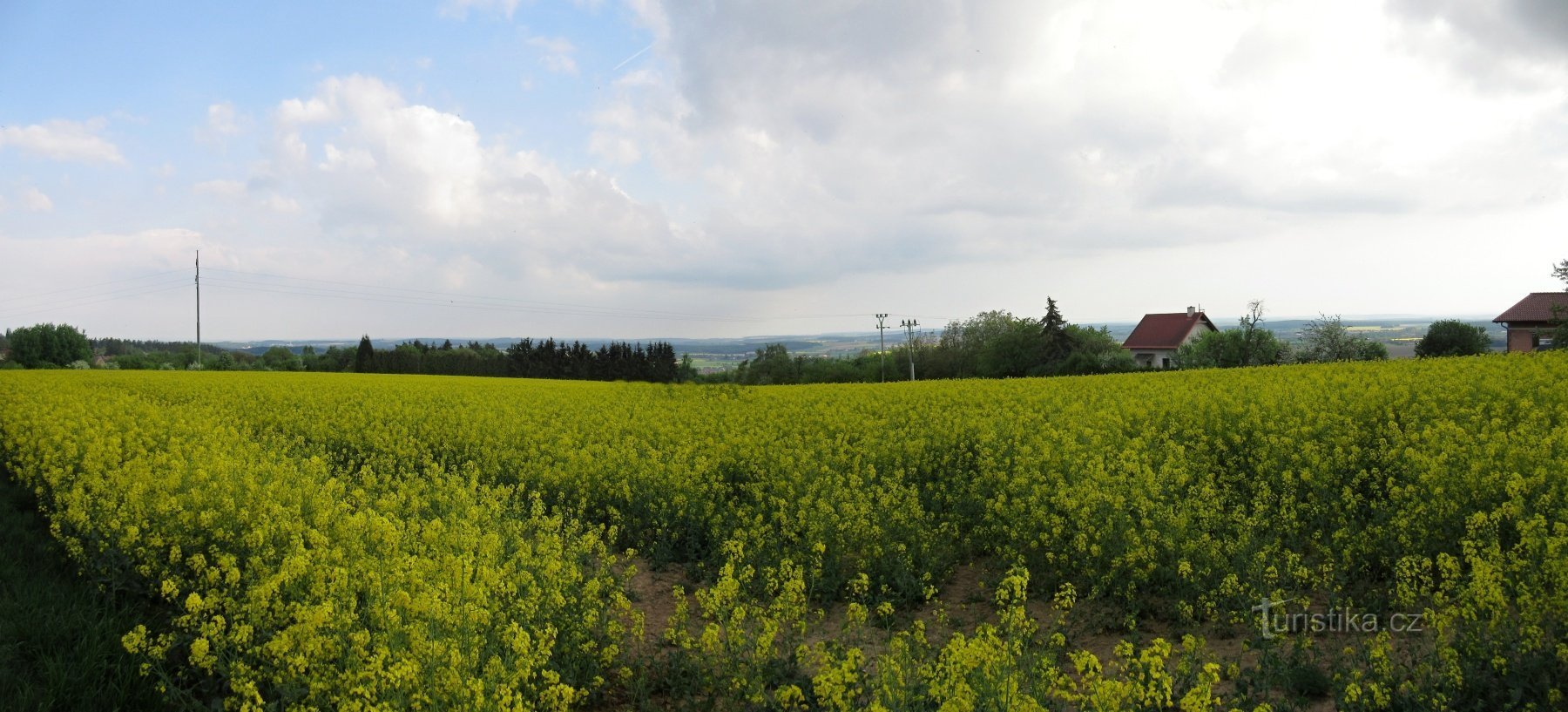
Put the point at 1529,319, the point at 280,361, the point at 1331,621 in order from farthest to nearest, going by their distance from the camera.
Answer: the point at 280,361
the point at 1529,319
the point at 1331,621

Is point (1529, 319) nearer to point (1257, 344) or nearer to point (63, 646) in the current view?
point (1257, 344)

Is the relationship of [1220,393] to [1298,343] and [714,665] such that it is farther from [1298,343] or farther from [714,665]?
[1298,343]

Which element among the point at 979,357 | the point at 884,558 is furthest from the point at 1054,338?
the point at 884,558

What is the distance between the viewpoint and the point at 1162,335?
78.6 m

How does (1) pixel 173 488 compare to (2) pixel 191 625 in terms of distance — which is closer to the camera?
(2) pixel 191 625

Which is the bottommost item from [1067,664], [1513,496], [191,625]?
[1067,664]

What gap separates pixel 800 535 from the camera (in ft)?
31.6

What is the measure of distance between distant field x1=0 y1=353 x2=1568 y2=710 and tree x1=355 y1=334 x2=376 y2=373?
80846 mm

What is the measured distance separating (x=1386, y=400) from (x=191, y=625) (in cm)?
1568

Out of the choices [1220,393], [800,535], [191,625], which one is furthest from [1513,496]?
[191,625]

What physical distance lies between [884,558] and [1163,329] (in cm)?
7953

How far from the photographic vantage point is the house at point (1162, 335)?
76438mm

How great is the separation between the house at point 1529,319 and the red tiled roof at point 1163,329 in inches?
1009

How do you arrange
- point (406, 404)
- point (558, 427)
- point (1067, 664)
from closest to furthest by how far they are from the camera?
point (1067, 664) < point (558, 427) < point (406, 404)
